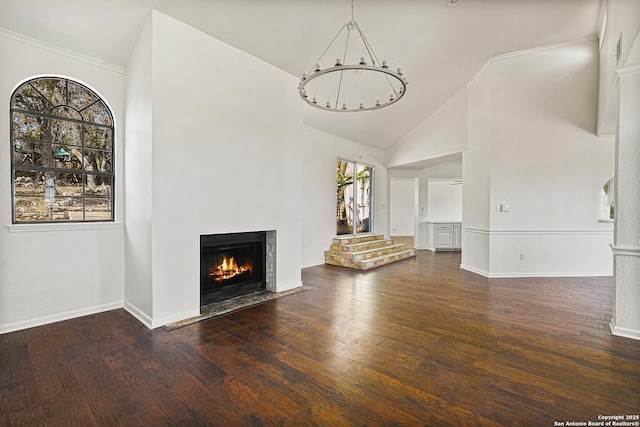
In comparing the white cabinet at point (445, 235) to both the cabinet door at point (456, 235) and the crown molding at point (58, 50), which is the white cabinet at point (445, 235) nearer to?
the cabinet door at point (456, 235)

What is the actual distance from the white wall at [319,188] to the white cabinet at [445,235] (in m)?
3.39

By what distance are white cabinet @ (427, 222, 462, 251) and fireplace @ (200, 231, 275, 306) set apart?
625 cm

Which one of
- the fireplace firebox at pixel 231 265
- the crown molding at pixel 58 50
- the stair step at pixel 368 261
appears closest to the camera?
the crown molding at pixel 58 50

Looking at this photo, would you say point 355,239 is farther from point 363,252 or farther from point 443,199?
point 443,199

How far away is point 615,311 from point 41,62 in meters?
6.65

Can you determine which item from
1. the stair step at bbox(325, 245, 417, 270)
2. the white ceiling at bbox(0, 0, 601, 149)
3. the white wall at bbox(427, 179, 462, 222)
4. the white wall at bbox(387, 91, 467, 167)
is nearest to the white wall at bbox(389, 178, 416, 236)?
the white wall at bbox(427, 179, 462, 222)

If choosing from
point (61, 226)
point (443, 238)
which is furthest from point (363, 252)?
point (61, 226)

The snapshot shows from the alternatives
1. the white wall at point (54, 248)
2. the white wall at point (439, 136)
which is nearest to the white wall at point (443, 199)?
the white wall at point (439, 136)

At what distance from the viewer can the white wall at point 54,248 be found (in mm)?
3018

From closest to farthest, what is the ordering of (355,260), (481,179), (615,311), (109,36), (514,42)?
(615,311) → (109,36) → (514,42) → (481,179) → (355,260)


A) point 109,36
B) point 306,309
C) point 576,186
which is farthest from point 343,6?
point 576,186

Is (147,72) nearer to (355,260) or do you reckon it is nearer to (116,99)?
(116,99)

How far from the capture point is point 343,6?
3.59 m

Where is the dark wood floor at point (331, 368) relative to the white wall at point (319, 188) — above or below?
below
